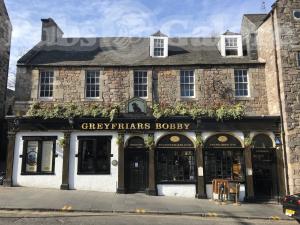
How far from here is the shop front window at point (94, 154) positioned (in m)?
17.3

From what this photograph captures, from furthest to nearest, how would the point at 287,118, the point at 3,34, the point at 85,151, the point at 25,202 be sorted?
the point at 3,34 < the point at 85,151 < the point at 287,118 < the point at 25,202

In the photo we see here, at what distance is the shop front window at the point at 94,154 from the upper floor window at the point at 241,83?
7727mm

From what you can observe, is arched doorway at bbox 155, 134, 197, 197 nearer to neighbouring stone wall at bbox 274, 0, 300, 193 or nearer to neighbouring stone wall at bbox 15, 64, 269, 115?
neighbouring stone wall at bbox 15, 64, 269, 115

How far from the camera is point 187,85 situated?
1848 cm

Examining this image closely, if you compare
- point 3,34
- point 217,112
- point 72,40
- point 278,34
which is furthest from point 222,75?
point 3,34

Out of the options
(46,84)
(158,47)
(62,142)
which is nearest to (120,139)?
(62,142)

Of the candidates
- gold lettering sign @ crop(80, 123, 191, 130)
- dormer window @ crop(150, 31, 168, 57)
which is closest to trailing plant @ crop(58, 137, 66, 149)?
gold lettering sign @ crop(80, 123, 191, 130)

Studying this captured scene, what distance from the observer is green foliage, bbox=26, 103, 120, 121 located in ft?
56.6

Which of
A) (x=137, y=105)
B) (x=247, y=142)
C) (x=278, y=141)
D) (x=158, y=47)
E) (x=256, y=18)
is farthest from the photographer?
(x=256, y=18)

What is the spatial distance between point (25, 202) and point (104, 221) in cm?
427

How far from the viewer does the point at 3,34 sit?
20.8 metres

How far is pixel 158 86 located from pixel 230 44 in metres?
5.27

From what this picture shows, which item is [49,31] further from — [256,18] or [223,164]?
[223,164]

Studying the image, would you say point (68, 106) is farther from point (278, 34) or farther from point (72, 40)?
point (278, 34)
